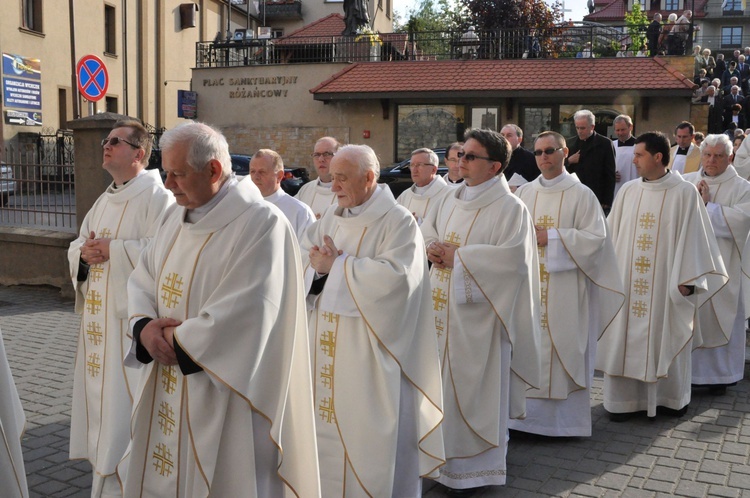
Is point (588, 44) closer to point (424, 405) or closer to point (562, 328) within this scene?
point (562, 328)

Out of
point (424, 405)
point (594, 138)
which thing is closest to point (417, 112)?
point (594, 138)

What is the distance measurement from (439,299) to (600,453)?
63.1 inches

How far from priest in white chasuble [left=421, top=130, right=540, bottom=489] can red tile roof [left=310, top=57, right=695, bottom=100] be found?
17632 millimetres

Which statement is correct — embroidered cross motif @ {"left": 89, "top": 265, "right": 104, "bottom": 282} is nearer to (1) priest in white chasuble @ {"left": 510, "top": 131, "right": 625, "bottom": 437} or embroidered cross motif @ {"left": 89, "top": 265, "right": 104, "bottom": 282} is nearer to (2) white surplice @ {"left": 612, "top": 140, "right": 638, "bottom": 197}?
(1) priest in white chasuble @ {"left": 510, "top": 131, "right": 625, "bottom": 437}

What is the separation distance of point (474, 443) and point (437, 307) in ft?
2.84

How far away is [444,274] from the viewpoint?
5.17m

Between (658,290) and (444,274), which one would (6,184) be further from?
(658,290)

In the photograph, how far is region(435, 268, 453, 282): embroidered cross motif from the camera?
5.13 m

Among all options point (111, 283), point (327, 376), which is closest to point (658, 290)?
point (327, 376)

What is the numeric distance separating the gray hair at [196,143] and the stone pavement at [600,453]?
2543 millimetres

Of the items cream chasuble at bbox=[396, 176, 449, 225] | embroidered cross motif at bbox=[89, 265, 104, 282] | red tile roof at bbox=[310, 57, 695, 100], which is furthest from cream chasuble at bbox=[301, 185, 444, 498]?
red tile roof at bbox=[310, 57, 695, 100]

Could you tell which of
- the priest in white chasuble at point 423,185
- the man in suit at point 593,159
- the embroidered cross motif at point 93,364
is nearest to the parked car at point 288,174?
the man in suit at point 593,159

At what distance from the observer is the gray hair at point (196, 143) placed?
316cm

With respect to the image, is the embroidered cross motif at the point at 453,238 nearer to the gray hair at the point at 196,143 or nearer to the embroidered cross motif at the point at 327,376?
the embroidered cross motif at the point at 327,376
